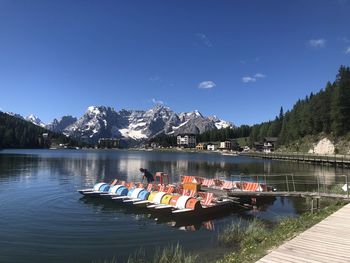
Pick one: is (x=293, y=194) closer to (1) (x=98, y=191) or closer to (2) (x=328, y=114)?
(1) (x=98, y=191)

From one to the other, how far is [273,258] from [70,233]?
17994mm

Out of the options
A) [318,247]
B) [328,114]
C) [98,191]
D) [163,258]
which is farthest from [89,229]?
[328,114]

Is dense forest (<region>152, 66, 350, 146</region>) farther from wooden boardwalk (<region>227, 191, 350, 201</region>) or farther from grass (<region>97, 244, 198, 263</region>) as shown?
grass (<region>97, 244, 198, 263</region>)

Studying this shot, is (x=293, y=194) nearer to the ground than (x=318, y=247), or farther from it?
nearer to the ground

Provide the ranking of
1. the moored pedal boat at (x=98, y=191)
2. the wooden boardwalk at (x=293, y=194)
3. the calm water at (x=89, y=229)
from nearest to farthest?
the calm water at (x=89, y=229)
the wooden boardwalk at (x=293, y=194)
the moored pedal boat at (x=98, y=191)

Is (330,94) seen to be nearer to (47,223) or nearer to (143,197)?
(143,197)

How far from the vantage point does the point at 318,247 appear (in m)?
14.5

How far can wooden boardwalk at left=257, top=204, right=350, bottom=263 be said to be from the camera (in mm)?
13016

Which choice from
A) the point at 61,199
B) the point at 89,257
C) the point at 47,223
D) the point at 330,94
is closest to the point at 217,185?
the point at 61,199

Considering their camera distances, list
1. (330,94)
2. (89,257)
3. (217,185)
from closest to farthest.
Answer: (89,257) → (217,185) → (330,94)

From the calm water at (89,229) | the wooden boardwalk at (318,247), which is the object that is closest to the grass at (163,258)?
the calm water at (89,229)

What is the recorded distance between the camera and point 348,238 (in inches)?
625

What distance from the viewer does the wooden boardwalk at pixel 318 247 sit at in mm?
13016

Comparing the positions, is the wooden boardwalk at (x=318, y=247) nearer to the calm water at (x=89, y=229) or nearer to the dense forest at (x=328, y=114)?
the calm water at (x=89, y=229)
